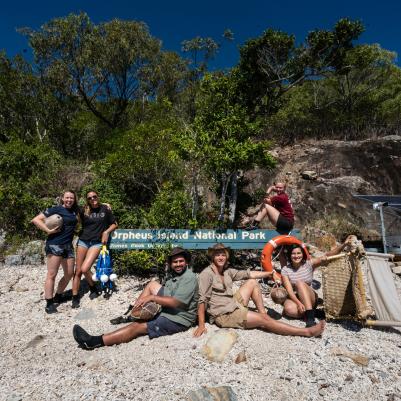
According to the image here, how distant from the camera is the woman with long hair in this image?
5.24 metres

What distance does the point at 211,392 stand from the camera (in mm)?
3166

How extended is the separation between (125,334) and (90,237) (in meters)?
2.05

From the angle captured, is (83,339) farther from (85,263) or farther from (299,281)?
(299,281)

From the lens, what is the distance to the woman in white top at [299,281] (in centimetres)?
467

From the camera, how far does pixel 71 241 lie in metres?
5.52

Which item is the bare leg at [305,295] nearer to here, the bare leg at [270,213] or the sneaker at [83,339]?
the bare leg at [270,213]

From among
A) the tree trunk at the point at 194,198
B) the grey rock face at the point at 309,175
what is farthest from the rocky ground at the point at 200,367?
the grey rock face at the point at 309,175

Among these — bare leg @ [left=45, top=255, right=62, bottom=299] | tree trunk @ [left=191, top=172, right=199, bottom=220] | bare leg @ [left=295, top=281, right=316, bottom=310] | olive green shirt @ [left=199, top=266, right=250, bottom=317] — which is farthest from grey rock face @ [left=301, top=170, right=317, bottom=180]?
bare leg @ [left=45, top=255, right=62, bottom=299]

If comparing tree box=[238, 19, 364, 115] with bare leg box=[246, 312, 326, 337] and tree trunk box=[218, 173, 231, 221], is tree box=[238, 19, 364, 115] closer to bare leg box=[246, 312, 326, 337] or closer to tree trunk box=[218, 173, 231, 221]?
tree trunk box=[218, 173, 231, 221]

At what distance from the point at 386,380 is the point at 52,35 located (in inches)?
714

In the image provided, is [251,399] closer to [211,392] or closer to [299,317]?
[211,392]

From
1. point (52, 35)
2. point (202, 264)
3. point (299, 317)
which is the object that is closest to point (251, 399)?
point (299, 317)

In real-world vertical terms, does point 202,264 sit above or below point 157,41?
below

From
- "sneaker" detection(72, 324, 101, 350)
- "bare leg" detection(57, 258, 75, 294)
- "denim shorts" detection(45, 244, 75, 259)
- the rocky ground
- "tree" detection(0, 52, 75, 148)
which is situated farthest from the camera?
"tree" detection(0, 52, 75, 148)
